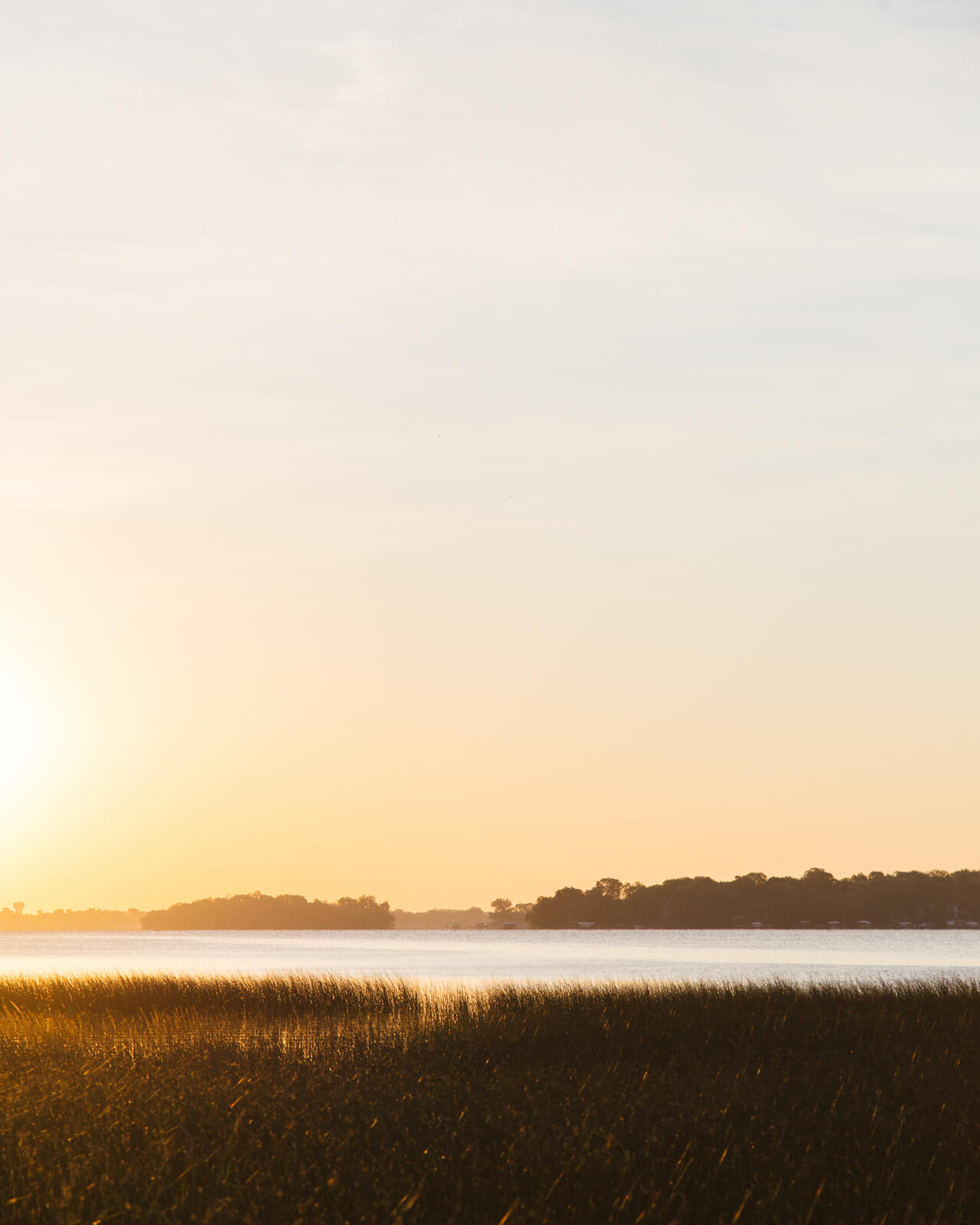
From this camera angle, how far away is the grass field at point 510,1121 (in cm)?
960

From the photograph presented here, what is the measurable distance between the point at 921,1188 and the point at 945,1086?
6.57 m

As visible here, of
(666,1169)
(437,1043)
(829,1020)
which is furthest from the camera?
(829,1020)

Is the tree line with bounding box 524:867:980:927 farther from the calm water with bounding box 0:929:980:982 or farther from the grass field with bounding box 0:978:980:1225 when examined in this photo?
the grass field with bounding box 0:978:980:1225

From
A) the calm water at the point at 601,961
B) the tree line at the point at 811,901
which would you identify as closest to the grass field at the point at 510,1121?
the calm water at the point at 601,961

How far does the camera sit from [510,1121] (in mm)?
12625

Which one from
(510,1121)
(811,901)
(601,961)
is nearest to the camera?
(510,1121)

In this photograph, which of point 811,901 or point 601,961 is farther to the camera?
point 811,901

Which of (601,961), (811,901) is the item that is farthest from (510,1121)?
(811,901)

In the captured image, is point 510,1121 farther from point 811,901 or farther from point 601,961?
point 811,901

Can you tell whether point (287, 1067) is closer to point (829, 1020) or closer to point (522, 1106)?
point (522, 1106)

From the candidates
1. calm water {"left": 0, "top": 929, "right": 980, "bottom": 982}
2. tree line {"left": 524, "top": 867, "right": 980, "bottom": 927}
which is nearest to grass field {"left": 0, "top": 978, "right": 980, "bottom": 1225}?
calm water {"left": 0, "top": 929, "right": 980, "bottom": 982}

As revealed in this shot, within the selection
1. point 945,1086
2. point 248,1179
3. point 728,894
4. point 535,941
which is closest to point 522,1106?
point 248,1179

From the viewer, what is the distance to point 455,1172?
1018cm

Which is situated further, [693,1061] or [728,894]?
[728,894]
